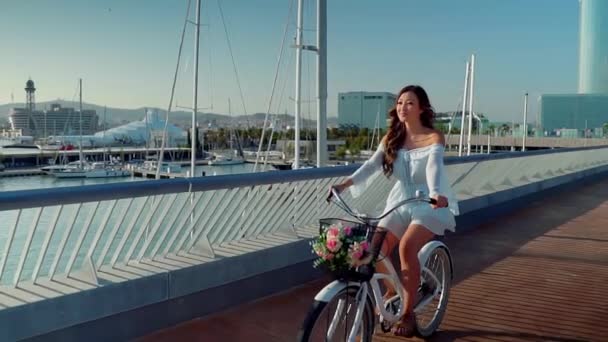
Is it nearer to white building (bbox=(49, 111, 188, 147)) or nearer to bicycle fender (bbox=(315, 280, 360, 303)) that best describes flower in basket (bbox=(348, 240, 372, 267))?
bicycle fender (bbox=(315, 280, 360, 303))

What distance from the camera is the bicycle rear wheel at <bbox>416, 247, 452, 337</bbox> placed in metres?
4.39

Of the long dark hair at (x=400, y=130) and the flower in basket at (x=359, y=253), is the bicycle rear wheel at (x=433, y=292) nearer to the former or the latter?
the long dark hair at (x=400, y=130)

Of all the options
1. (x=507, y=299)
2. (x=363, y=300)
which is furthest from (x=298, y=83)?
(x=363, y=300)

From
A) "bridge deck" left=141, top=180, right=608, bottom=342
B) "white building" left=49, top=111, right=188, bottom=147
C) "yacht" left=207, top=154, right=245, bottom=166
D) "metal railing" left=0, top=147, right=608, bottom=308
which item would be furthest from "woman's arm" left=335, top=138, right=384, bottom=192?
"white building" left=49, top=111, right=188, bottom=147

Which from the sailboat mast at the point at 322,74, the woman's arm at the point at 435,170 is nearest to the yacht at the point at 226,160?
the sailboat mast at the point at 322,74

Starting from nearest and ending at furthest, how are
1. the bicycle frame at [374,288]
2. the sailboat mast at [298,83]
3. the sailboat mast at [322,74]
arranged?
the bicycle frame at [374,288]
the sailboat mast at [322,74]
the sailboat mast at [298,83]

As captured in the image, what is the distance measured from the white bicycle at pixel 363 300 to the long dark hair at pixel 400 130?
1.63 feet

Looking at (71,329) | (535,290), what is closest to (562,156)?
(535,290)

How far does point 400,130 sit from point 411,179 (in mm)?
361

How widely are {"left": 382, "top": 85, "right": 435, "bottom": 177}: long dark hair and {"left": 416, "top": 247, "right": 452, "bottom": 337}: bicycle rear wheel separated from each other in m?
0.76

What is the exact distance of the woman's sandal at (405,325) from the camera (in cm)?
407

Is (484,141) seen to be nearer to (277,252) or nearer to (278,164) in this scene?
(278,164)

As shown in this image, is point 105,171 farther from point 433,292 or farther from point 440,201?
point 440,201

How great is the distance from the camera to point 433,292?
4484 millimetres
